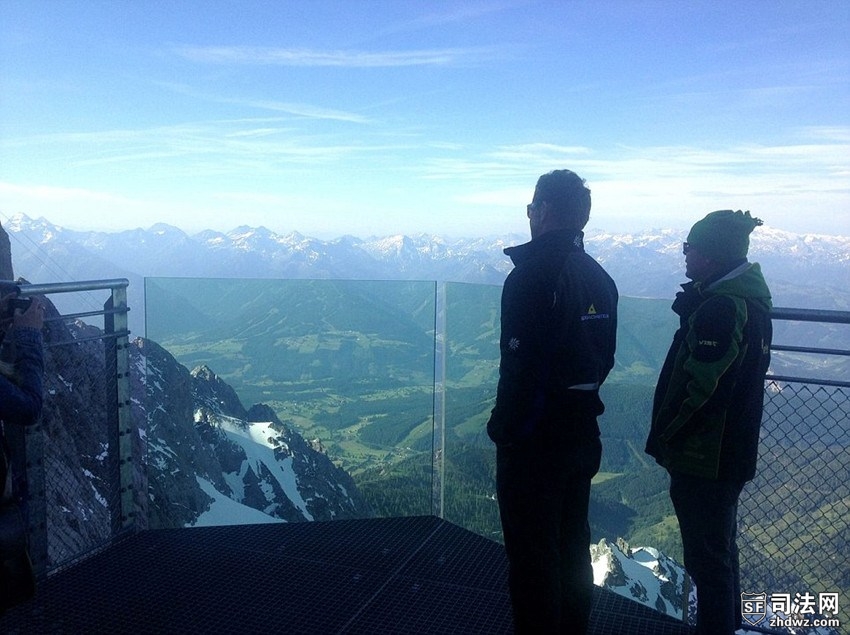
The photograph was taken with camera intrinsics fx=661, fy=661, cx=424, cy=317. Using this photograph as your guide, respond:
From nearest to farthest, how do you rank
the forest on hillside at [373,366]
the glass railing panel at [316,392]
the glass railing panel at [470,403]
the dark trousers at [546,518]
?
the dark trousers at [546,518] → the glass railing panel at [470,403] → the forest on hillside at [373,366] → the glass railing panel at [316,392]

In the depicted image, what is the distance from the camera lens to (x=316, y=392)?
539 centimetres

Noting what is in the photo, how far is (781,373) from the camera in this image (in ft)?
11.0

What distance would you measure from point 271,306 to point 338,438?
4.01ft

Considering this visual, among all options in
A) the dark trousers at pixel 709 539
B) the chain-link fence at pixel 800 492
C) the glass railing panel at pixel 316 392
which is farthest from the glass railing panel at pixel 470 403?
the dark trousers at pixel 709 539

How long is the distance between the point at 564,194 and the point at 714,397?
106 centimetres

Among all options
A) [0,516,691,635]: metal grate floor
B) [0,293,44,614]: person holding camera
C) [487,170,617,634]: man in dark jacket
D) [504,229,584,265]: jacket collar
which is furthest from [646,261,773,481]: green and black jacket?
[0,293,44,614]: person holding camera

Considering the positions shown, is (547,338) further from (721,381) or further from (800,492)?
(800,492)

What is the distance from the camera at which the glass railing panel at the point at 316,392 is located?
17.2ft

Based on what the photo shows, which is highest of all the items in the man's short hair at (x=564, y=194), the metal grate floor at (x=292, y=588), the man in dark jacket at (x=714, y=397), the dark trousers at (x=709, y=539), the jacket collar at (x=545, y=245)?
the man's short hair at (x=564, y=194)

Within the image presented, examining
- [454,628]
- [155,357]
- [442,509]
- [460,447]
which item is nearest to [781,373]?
[454,628]

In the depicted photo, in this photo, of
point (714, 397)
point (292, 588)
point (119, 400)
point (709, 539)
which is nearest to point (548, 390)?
point (714, 397)

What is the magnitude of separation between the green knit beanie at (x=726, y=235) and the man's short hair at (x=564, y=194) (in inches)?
25.1

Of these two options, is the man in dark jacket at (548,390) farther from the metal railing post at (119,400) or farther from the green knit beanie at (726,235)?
the metal railing post at (119,400)

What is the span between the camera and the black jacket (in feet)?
8.17
